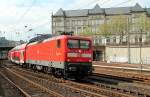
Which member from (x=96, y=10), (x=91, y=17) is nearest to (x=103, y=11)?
(x=96, y=10)

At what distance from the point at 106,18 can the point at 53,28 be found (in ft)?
68.9

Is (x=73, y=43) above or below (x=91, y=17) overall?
below

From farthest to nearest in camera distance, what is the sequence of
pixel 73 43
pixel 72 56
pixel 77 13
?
pixel 77 13 → pixel 73 43 → pixel 72 56

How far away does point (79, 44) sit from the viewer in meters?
25.6

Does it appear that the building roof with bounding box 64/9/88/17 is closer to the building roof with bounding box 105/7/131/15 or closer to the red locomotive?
the building roof with bounding box 105/7/131/15

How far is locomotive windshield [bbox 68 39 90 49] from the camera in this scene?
25359 mm

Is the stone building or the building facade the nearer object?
the stone building

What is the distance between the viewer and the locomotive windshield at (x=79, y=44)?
83.2ft

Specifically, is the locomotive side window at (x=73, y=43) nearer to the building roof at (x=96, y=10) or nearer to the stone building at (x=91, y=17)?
the stone building at (x=91, y=17)

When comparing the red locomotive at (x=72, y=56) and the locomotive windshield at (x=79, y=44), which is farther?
the locomotive windshield at (x=79, y=44)

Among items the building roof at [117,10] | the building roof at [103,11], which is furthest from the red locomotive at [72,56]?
the building roof at [117,10]

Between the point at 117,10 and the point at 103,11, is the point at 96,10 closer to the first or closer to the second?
the point at 103,11

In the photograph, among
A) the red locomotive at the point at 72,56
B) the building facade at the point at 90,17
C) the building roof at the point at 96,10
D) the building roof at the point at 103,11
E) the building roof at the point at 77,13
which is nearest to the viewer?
the red locomotive at the point at 72,56

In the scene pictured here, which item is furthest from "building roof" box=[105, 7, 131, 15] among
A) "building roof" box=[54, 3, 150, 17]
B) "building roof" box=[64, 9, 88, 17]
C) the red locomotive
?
the red locomotive
